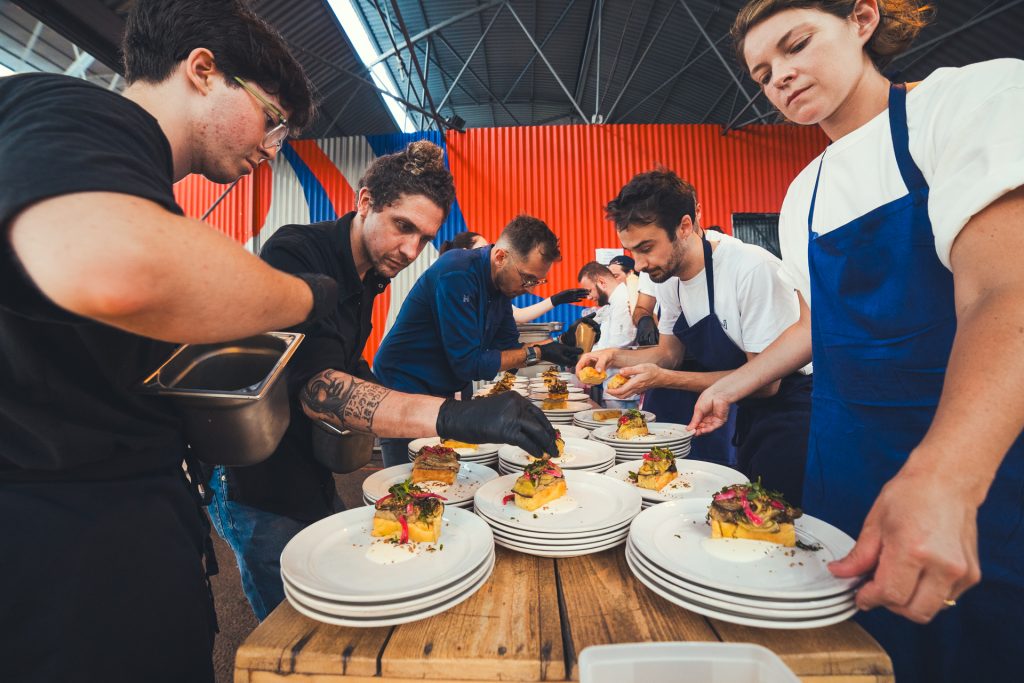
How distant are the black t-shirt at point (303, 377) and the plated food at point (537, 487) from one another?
0.82m

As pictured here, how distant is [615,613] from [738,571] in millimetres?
283

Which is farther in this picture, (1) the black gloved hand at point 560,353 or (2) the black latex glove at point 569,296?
(2) the black latex glove at point 569,296

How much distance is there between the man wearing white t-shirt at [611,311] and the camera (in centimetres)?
491

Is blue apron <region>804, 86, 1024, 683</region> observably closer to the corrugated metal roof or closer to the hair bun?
the hair bun

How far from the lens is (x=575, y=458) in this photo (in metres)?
1.86

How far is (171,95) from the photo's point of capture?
3.38 feet

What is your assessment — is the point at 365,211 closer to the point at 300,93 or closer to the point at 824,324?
the point at 300,93

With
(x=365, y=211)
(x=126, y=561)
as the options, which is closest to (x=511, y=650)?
(x=126, y=561)

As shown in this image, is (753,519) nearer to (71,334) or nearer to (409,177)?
(71,334)

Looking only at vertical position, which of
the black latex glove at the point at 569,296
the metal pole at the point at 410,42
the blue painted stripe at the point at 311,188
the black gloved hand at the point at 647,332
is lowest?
the black gloved hand at the point at 647,332

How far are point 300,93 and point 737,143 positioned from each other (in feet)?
28.7

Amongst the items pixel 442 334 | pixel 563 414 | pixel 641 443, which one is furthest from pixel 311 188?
pixel 641 443

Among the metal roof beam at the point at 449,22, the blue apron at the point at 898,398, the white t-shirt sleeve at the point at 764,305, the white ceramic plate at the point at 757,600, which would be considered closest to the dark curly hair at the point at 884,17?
the blue apron at the point at 898,398

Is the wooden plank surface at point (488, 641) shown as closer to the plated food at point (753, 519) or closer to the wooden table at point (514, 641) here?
the wooden table at point (514, 641)
